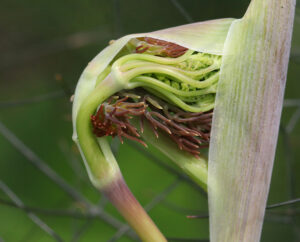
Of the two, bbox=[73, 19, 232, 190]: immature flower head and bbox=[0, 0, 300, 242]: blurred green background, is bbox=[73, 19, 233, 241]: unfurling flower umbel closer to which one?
bbox=[73, 19, 232, 190]: immature flower head

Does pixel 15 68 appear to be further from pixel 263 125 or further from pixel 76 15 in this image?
pixel 263 125

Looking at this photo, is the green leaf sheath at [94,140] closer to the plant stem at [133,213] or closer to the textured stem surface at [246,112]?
the plant stem at [133,213]

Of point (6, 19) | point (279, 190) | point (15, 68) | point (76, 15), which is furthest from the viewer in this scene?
point (15, 68)

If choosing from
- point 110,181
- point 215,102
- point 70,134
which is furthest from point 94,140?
point 70,134

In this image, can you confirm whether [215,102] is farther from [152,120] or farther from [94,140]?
[94,140]

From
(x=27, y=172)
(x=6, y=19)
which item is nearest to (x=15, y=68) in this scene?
(x=6, y=19)

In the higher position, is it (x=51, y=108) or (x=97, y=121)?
(x=97, y=121)

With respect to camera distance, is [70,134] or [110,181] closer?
[110,181]

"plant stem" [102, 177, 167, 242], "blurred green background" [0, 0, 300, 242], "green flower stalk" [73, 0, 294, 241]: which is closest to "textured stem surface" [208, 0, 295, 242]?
"green flower stalk" [73, 0, 294, 241]
